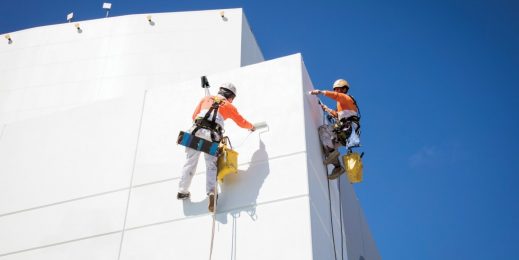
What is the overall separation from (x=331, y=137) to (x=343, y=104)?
545mm

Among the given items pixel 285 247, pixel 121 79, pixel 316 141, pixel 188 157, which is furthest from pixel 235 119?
pixel 121 79

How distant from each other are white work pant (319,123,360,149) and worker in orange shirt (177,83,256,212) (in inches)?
47.0

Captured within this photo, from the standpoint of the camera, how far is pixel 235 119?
22.6 feet

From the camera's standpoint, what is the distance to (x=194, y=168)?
6695 millimetres

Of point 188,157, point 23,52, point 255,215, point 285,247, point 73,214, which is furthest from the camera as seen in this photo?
point 23,52

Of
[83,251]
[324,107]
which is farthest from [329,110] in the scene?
[83,251]

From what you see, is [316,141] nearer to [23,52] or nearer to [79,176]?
[79,176]

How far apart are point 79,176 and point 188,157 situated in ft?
6.64

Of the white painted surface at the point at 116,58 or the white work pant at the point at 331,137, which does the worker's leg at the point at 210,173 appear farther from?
the white painted surface at the point at 116,58

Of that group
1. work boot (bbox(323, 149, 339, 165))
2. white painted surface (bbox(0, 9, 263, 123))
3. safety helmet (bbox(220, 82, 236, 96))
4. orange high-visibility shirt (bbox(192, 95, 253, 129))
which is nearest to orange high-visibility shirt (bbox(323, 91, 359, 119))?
work boot (bbox(323, 149, 339, 165))

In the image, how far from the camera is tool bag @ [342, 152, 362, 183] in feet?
24.2

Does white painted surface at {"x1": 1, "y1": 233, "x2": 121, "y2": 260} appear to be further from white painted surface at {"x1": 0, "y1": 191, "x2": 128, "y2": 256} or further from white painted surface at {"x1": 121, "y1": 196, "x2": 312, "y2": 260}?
white painted surface at {"x1": 121, "y1": 196, "x2": 312, "y2": 260}

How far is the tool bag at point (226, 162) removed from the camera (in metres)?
6.50

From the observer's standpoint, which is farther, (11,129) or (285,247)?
(11,129)
